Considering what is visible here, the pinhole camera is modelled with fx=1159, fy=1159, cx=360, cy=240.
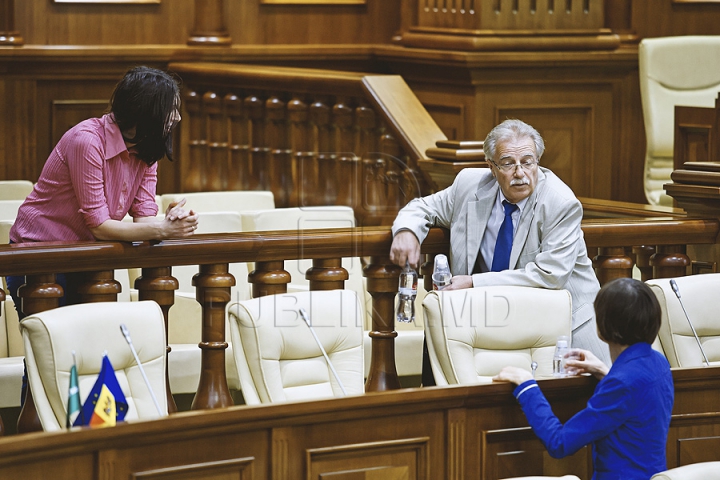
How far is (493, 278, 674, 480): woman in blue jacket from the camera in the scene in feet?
9.63

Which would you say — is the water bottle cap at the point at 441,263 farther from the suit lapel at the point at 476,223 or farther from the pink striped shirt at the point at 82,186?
the pink striped shirt at the point at 82,186

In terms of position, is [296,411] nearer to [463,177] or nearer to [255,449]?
[255,449]

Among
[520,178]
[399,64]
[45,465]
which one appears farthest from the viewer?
[399,64]

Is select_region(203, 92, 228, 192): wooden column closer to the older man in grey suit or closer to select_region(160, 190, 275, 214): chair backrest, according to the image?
select_region(160, 190, 275, 214): chair backrest

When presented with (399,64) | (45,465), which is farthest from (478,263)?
(399,64)

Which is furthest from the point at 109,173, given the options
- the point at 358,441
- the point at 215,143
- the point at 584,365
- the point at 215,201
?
the point at 215,143

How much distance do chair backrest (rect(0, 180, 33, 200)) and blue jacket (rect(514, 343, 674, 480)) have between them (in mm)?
4024

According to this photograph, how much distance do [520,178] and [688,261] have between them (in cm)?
81

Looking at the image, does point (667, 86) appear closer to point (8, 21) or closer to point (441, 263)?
point (441, 263)

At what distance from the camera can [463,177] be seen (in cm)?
392

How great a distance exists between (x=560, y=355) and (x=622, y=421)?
478mm

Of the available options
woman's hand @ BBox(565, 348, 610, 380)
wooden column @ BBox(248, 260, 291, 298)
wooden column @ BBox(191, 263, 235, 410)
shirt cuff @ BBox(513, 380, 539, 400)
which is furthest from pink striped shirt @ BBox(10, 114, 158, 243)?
woman's hand @ BBox(565, 348, 610, 380)

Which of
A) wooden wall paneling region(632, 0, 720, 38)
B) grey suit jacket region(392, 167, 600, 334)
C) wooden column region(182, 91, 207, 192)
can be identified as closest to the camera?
grey suit jacket region(392, 167, 600, 334)

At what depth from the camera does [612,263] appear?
399 centimetres
